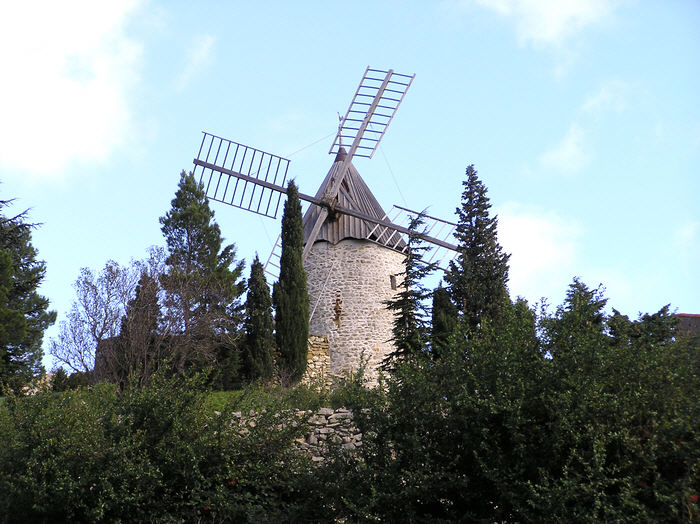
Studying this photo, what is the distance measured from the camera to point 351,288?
2053 centimetres

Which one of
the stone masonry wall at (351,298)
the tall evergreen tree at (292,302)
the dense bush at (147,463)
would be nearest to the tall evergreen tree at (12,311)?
the dense bush at (147,463)

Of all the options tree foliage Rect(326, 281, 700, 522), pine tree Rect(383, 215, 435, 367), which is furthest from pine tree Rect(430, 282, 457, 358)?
tree foliage Rect(326, 281, 700, 522)

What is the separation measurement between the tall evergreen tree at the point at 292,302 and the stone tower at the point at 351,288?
1.80 m

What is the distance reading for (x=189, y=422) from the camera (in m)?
8.94

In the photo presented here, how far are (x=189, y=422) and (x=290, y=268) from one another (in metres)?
10.0

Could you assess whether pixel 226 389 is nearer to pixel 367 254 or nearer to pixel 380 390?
pixel 367 254

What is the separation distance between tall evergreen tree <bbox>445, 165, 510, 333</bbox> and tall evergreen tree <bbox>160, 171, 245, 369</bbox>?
593 cm

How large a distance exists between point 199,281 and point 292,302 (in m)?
3.06

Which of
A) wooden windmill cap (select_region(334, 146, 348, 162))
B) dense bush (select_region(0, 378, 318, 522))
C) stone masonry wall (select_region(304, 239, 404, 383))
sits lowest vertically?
dense bush (select_region(0, 378, 318, 522))

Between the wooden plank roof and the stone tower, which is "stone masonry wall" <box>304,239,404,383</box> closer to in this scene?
the stone tower

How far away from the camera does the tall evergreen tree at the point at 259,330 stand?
17188 mm

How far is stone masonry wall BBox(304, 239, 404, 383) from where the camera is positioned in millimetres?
20172

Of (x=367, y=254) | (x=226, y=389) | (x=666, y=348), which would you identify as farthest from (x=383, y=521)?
(x=367, y=254)

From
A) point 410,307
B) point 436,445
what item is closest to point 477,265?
point 410,307
